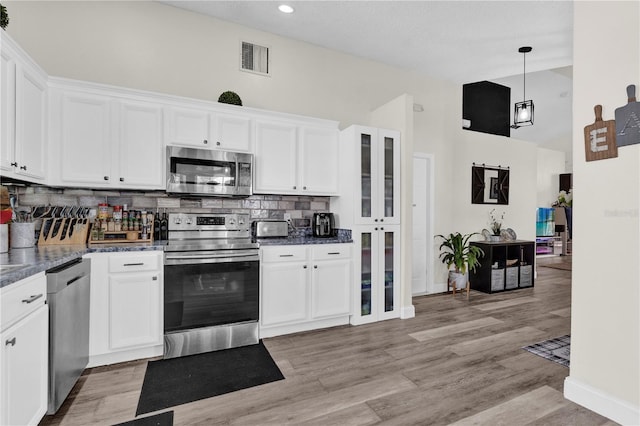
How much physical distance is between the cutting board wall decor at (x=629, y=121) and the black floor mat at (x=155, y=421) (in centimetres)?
317

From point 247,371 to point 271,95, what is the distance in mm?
2956

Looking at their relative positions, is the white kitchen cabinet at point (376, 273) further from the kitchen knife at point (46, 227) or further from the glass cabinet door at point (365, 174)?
the kitchen knife at point (46, 227)

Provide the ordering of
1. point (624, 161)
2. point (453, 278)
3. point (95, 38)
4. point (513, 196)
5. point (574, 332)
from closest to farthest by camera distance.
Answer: point (624, 161)
point (574, 332)
point (95, 38)
point (453, 278)
point (513, 196)

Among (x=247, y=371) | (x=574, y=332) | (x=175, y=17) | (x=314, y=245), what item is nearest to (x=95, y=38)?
(x=175, y=17)

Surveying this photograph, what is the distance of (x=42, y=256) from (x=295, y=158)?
92.1 inches

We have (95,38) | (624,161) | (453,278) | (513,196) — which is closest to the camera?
(624,161)

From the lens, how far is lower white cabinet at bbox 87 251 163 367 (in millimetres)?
2521

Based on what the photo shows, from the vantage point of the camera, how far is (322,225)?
12.4 feet

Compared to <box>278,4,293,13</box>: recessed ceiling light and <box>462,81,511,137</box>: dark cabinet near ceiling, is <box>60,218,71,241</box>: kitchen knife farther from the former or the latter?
<box>462,81,511,137</box>: dark cabinet near ceiling

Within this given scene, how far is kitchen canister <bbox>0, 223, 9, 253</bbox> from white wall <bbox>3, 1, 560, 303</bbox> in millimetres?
1556

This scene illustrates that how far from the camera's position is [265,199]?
150 inches

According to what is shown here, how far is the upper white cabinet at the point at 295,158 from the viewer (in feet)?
11.5

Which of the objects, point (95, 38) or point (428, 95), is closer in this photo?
point (95, 38)

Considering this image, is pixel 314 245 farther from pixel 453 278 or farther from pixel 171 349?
pixel 453 278
